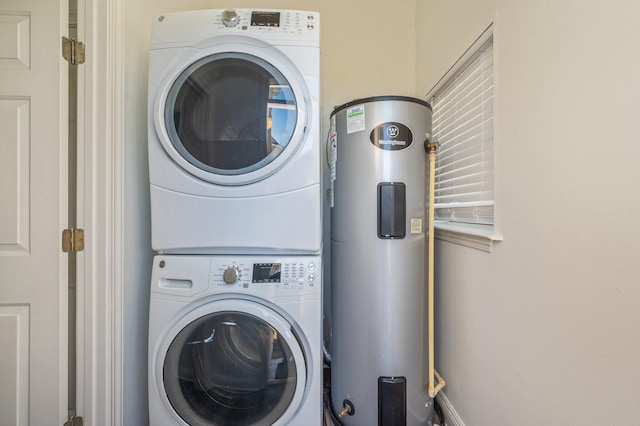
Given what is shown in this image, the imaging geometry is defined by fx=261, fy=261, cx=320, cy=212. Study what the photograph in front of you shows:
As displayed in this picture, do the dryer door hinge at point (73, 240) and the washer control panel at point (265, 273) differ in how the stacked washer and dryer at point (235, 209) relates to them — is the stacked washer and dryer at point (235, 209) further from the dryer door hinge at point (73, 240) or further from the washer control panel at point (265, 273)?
the dryer door hinge at point (73, 240)

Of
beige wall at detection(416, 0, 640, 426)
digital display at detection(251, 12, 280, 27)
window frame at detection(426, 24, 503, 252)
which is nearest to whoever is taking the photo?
beige wall at detection(416, 0, 640, 426)

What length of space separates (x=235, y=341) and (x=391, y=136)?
1.07 m

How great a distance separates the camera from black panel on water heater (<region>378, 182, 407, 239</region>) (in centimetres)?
111

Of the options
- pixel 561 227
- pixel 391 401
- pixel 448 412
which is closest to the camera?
pixel 561 227

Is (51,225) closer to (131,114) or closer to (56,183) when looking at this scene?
(56,183)

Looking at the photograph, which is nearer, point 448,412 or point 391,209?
point 391,209

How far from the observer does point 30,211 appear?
1.01 metres

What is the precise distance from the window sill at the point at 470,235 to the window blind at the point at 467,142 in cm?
4

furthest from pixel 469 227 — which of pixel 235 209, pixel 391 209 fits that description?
pixel 235 209

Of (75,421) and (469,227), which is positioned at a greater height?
(469,227)

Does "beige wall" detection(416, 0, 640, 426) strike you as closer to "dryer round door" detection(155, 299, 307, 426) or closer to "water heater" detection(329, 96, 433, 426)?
"water heater" detection(329, 96, 433, 426)

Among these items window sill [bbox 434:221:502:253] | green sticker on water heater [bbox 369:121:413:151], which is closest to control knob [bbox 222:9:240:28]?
green sticker on water heater [bbox 369:121:413:151]

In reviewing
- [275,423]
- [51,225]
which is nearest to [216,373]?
[275,423]

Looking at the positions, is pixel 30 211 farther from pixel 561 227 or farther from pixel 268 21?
pixel 561 227
